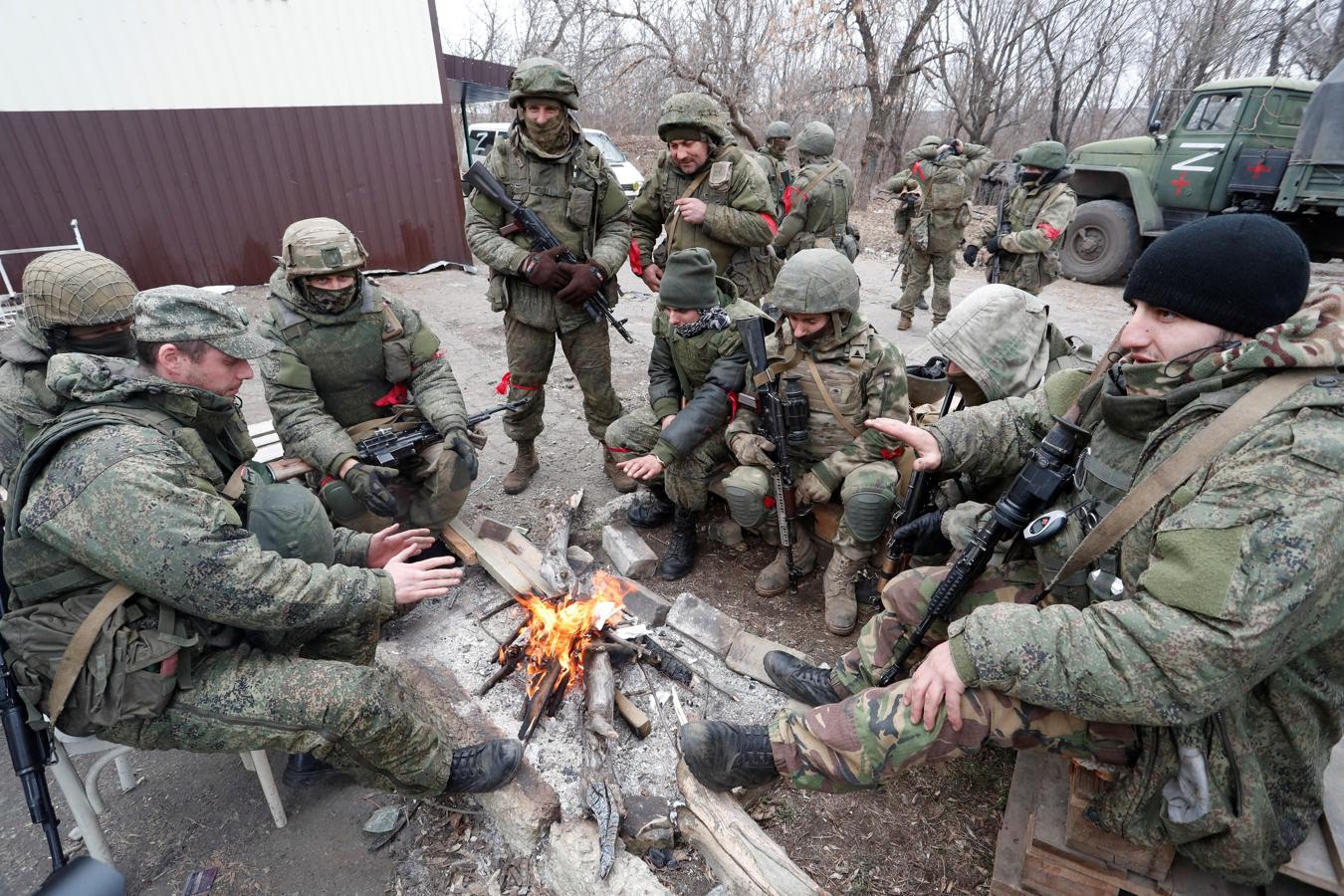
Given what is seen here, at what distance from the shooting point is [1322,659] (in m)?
1.65

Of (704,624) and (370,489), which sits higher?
(370,489)

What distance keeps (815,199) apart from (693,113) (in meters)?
3.12

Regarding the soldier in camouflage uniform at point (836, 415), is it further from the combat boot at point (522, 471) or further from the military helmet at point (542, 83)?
the military helmet at point (542, 83)

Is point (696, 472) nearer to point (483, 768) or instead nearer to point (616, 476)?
point (616, 476)

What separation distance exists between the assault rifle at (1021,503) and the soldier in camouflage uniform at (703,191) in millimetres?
2946

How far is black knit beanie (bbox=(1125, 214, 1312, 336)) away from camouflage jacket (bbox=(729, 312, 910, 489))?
5.23ft

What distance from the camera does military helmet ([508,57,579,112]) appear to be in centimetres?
394

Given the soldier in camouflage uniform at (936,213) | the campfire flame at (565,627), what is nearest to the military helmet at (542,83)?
the campfire flame at (565,627)

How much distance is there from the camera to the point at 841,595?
11.1 feet

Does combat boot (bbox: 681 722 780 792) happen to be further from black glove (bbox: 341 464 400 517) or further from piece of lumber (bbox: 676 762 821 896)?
black glove (bbox: 341 464 400 517)

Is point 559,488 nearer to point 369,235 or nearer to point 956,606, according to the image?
Answer: point 956,606

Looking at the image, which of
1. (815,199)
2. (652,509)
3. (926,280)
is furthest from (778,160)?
(652,509)

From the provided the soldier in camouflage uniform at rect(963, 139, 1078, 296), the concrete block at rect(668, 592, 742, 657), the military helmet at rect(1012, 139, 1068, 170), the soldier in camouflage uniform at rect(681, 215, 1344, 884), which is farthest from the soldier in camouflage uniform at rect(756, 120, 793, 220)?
the soldier in camouflage uniform at rect(681, 215, 1344, 884)

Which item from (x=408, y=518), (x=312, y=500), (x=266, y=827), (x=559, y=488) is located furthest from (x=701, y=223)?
(x=266, y=827)
